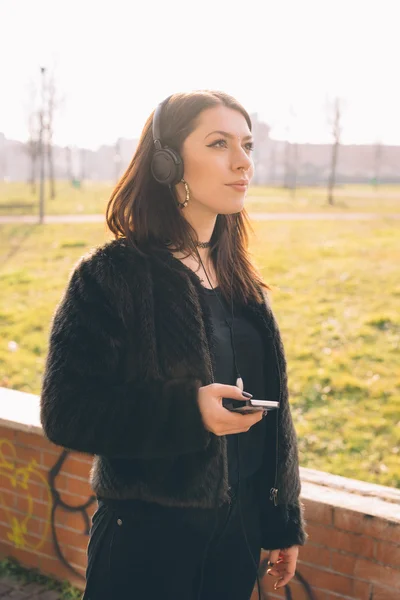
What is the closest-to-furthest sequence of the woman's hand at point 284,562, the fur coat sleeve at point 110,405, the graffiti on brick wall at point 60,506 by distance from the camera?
the fur coat sleeve at point 110,405 → the woman's hand at point 284,562 → the graffiti on brick wall at point 60,506

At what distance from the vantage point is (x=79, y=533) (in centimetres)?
358

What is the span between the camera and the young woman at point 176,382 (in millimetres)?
1737

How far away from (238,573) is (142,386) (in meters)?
0.72

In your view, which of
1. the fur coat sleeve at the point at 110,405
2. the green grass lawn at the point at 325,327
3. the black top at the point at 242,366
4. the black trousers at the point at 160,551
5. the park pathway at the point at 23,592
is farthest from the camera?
the green grass lawn at the point at 325,327

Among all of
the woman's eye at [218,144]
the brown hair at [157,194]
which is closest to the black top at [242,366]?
the brown hair at [157,194]

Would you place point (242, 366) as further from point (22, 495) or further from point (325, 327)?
point (325, 327)

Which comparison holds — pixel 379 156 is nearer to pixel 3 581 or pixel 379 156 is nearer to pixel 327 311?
pixel 327 311

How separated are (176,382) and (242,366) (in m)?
0.35

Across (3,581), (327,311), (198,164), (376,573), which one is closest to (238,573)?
(376,573)

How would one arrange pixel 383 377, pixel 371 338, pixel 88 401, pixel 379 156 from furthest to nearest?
pixel 379 156 → pixel 371 338 → pixel 383 377 → pixel 88 401

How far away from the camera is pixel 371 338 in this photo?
7.56 meters

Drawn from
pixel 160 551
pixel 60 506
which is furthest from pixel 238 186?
pixel 60 506

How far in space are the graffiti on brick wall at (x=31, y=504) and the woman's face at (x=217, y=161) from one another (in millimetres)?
2049

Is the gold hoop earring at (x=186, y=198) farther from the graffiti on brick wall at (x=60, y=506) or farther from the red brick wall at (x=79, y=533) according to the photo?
the graffiti on brick wall at (x=60, y=506)
